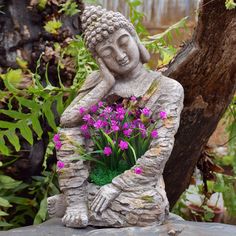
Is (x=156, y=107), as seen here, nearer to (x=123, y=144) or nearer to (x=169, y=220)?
(x=123, y=144)

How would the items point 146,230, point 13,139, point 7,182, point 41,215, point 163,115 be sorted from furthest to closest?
point 7,182 → point 41,215 → point 13,139 → point 163,115 → point 146,230

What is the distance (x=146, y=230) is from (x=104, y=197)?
0.64 ft

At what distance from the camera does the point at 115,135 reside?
204cm

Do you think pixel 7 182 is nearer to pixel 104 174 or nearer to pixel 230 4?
pixel 104 174

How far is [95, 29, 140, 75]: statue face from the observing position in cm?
205

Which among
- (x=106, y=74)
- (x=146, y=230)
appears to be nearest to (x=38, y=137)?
(x=106, y=74)

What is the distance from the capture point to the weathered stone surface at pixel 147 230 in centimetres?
186

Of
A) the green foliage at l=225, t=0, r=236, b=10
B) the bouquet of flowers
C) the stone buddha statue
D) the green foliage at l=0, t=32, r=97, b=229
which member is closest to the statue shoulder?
the stone buddha statue

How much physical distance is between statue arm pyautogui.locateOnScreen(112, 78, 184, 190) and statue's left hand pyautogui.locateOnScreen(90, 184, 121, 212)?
0.8 inches

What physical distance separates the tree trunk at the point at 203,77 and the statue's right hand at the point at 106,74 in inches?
17.9

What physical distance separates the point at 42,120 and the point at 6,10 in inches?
26.6

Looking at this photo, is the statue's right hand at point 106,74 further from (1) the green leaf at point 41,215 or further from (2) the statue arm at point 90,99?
(1) the green leaf at point 41,215

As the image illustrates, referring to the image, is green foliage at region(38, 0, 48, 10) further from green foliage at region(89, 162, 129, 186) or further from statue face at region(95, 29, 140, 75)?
green foliage at region(89, 162, 129, 186)

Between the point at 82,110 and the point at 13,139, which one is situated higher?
the point at 82,110
